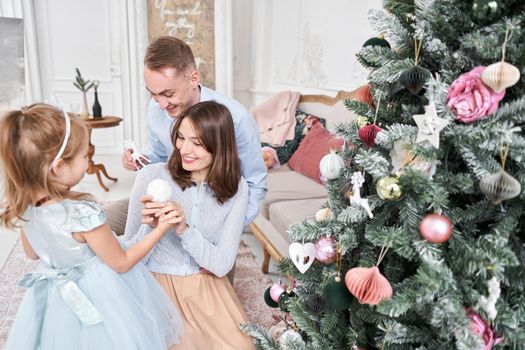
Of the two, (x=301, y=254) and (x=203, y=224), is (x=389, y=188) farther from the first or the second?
(x=203, y=224)

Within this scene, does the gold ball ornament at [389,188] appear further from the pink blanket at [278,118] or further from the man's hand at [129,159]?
the pink blanket at [278,118]

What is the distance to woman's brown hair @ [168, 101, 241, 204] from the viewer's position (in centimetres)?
140

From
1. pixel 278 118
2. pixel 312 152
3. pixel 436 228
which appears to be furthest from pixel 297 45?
pixel 436 228

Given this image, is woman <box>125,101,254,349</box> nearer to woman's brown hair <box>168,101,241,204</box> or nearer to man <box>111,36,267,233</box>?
woman's brown hair <box>168,101,241,204</box>

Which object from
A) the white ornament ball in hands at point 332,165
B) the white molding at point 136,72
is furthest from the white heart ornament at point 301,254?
the white molding at point 136,72

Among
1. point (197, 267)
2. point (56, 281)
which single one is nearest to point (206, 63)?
point (197, 267)

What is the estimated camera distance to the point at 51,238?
108 centimetres

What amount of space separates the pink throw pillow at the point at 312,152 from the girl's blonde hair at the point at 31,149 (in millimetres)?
2051

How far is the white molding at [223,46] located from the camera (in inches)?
193

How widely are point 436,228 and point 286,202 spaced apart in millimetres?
1745

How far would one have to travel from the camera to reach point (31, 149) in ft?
3.17

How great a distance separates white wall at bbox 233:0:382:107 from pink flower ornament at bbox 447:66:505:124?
2291 millimetres

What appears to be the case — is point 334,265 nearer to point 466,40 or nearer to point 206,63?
point 466,40

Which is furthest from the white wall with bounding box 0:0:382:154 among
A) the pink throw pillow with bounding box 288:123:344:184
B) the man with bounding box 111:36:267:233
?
the man with bounding box 111:36:267:233
